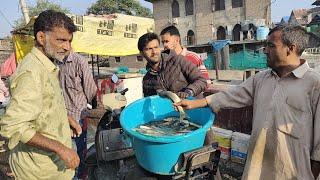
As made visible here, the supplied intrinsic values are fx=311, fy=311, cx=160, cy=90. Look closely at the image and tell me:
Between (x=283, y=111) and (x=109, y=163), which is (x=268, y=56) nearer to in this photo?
(x=283, y=111)

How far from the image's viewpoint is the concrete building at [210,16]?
2533 cm

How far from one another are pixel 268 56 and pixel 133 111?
1.12 m

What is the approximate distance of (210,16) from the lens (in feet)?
93.7

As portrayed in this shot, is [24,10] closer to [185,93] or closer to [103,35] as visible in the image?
[103,35]

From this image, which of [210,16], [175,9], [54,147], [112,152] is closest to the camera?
[54,147]

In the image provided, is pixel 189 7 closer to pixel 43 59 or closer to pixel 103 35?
pixel 103 35

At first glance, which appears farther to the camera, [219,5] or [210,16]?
[210,16]

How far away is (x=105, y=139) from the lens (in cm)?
322

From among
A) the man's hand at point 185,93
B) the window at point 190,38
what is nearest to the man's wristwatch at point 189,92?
the man's hand at point 185,93

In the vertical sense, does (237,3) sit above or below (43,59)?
above

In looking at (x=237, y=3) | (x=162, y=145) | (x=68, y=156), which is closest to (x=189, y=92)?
(x=162, y=145)

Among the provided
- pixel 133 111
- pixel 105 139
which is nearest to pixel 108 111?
pixel 105 139

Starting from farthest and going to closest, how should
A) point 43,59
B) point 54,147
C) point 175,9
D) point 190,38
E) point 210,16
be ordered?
1. point 175,9
2. point 190,38
3. point 210,16
4. point 43,59
5. point 54,147

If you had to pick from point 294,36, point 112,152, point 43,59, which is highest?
point 294,36
